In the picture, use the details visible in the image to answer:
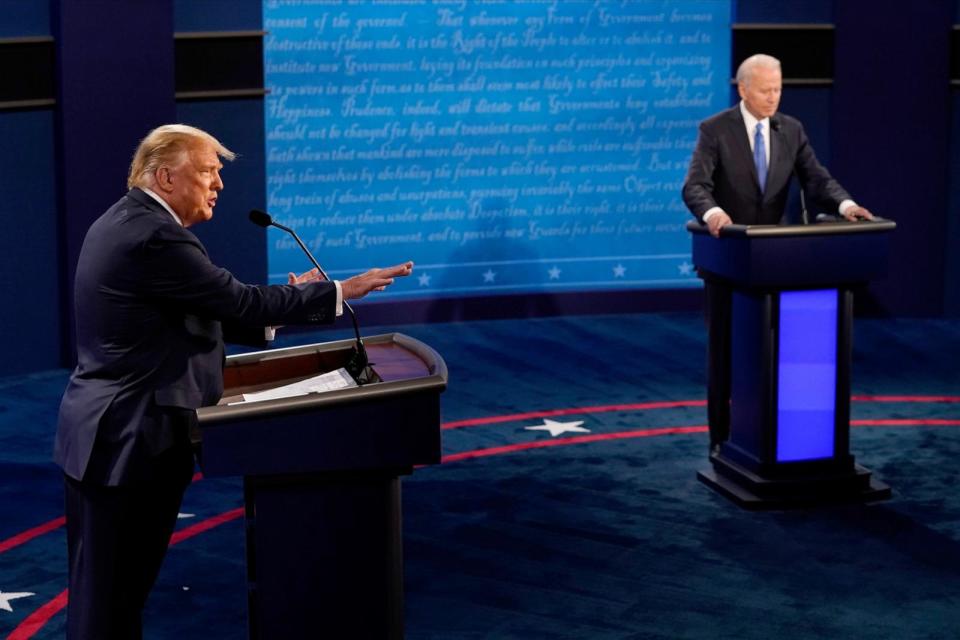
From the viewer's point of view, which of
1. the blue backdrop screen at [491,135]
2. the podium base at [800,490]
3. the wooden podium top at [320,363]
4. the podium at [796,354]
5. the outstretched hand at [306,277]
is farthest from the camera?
the blue backdrop screen at [491,135]


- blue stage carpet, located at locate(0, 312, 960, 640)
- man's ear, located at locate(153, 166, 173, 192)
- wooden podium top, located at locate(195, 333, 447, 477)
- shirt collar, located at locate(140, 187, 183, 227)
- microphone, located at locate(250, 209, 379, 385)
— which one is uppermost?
man's ear, located at locate(153, 166, 173, 192)

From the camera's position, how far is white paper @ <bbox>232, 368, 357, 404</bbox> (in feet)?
11.7

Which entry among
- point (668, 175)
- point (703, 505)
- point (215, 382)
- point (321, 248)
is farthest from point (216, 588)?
point (668, 175)

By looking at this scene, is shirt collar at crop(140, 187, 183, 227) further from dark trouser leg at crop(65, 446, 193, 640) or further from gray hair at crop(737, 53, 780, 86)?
gray hair at crop(737, 53, 780, 86)

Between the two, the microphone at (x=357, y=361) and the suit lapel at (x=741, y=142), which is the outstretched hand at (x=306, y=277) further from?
the suit lapel at (x=741, y=142)

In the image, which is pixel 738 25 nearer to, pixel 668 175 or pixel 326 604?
pixel 668 175

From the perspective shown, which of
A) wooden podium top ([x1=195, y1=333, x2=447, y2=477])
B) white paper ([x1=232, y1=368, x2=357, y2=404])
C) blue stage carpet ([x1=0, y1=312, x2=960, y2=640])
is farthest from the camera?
blue stage carpet ([x1=0, y1=312, x2=960, y2=640])

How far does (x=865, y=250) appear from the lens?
5.67 meters

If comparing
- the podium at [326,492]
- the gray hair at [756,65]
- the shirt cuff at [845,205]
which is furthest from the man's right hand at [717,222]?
the podium at [326,492]

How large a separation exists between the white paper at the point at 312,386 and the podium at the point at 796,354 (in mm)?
2309

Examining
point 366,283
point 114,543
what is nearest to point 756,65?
point 366,283

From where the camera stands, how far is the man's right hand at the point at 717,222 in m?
5.77

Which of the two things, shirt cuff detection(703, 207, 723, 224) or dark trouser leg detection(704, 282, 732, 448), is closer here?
shirt cuff detection(703, 207, 723, 224)

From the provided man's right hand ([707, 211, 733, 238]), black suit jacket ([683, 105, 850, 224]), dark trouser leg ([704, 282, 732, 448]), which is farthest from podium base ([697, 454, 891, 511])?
black suit jacket ([683, 105, 850, 224])
